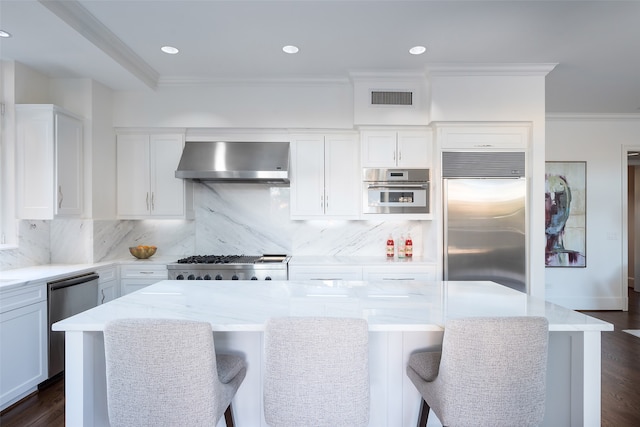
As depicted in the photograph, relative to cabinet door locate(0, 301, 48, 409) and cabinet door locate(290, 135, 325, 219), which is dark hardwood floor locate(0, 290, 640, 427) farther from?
cabinet door locate(290, 135, 325, 219)

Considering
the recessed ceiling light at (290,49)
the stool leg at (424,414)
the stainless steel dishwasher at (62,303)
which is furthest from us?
the recessed ceiling light at (290,49)

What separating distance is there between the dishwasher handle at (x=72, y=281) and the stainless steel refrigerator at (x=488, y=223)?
336 centimetres

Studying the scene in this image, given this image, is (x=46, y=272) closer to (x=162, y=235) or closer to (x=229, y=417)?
(x=162, y=235)

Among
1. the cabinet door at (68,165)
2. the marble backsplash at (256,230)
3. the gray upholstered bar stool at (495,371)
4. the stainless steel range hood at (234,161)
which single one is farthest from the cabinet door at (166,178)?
the gray upholstered bar stool at (495,371)

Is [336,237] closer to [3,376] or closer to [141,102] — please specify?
[141,102]

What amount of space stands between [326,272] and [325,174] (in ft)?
3.57

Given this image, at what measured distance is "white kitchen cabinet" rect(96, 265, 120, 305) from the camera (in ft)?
10.6

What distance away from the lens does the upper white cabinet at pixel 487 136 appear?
3477 millimetres

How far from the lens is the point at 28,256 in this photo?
10.3ft

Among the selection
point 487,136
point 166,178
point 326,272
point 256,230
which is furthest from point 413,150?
point 166,178

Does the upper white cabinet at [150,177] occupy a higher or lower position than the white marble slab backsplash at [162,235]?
higher

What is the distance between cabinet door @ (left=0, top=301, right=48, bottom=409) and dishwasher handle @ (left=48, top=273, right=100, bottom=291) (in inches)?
5.4

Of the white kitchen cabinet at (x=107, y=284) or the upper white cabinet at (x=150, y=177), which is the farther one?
the upper white cabinet at (x=150, y=177)

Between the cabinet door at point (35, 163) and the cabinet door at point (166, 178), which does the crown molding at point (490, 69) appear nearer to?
the cabinet door at point (166, 178)
